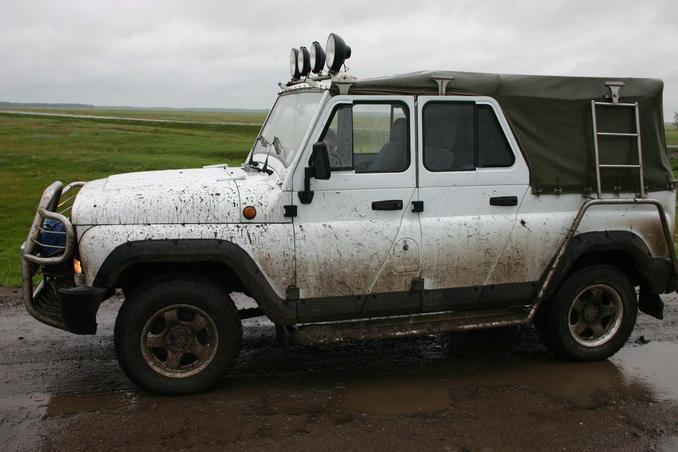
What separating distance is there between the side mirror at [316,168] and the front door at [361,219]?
62mm

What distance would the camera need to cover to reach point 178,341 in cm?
538

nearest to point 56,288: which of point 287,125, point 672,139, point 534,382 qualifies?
point 287,125

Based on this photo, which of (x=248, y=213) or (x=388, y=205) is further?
(x=388, y=205)

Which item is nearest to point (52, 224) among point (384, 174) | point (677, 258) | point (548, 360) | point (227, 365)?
point (227, 365)

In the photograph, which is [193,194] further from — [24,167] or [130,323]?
[24,167]

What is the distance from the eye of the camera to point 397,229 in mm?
5637

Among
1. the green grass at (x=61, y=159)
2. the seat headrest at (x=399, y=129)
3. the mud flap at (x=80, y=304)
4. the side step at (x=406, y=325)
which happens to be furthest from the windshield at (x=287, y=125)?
the green grass at (x=61, y=159)

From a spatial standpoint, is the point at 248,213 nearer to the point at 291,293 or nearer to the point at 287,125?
the point at 291,293

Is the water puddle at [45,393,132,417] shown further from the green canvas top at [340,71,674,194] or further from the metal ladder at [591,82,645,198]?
the metal ladder at [591,82,645,198]

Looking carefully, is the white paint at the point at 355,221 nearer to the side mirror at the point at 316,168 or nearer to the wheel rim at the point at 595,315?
the side mirror at the point at 316,168

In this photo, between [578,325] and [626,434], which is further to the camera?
[578,325]

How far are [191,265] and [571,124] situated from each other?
3.46 m

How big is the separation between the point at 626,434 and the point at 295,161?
10.1 ft

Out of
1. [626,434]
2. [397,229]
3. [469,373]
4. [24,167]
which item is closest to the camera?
[626,434]
